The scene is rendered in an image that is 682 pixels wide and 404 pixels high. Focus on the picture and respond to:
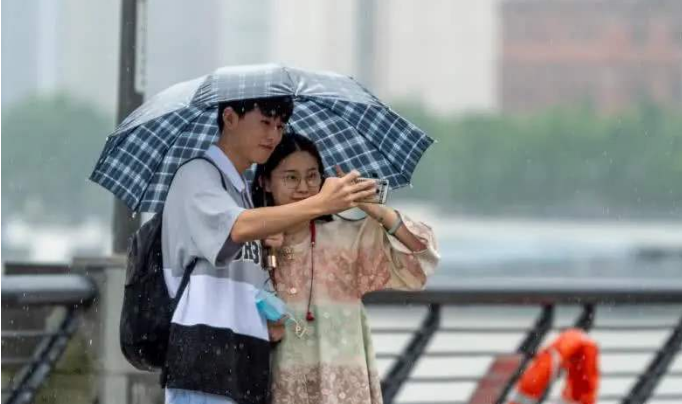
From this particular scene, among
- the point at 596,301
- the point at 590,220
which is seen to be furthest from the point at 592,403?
the point at 590,220

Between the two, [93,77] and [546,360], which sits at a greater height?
[546,360]

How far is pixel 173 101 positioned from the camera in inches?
144

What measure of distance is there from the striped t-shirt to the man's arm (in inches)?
1.4

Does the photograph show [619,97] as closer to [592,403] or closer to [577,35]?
[577,35]

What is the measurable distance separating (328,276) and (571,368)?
2.56 meters

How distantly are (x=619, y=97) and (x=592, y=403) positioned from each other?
211 feet

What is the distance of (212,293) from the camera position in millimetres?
3490

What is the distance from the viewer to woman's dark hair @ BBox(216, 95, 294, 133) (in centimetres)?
360

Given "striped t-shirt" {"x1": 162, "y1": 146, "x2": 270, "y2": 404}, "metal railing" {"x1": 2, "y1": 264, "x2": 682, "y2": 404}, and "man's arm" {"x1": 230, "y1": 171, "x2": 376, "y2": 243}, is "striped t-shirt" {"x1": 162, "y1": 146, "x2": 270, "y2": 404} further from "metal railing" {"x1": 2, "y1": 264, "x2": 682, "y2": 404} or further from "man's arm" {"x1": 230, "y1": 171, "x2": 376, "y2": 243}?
"metal railing" {"x1": 2, "y1": 264, "x2": 682, "y2": 404}

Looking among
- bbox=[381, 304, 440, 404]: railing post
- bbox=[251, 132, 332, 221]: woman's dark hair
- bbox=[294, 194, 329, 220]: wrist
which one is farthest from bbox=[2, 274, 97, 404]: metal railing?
bbox=[294, 194, 329, 220]: wrist

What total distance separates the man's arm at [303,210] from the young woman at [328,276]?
20 cm

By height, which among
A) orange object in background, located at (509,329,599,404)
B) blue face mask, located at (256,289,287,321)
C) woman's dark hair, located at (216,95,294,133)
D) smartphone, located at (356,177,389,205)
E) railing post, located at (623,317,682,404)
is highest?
woman's dark hair, located at (216,95,294,133)

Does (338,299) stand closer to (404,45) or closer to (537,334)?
(537,334)

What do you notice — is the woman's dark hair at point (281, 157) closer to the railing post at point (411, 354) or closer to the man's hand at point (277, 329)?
the man's hand at point (277, 329)
